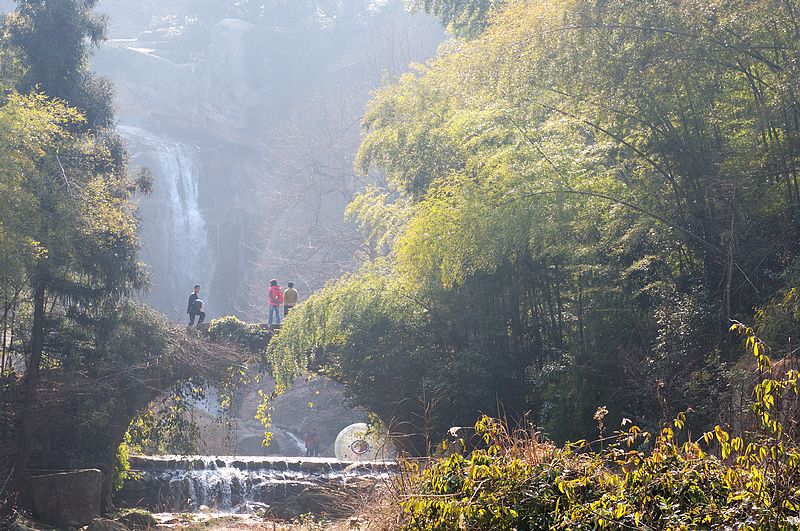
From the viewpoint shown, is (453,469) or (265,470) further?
(265,470)

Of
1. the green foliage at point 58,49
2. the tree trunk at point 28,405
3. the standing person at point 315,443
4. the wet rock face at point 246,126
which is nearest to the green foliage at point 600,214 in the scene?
the tree trunk at point 28,405

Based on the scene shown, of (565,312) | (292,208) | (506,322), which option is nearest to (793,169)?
(565,312)

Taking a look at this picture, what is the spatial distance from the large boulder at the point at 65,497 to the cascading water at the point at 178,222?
29712 millimetres

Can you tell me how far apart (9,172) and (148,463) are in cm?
903

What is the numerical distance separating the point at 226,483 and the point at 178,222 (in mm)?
29033

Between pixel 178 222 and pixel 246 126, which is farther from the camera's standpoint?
pixel 246 126

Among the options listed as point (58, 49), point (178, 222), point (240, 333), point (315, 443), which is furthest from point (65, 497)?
point (178, 222)

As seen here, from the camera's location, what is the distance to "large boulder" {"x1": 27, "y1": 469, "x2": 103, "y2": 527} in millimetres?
14672

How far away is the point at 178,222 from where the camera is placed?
4638cm

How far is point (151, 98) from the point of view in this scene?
54.1m

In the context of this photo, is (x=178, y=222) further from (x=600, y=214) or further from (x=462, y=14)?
(x=600, y=214)

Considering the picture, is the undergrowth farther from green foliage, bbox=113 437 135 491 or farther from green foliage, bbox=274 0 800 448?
green foliage, bbox=113 437 135 491

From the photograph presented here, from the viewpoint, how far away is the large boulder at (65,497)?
14672mm

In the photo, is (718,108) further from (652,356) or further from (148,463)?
(148,463)
